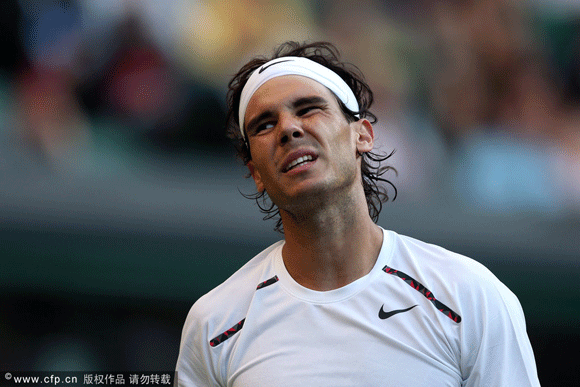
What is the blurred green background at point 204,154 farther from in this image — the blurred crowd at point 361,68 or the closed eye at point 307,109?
the closed eye at point 307,109

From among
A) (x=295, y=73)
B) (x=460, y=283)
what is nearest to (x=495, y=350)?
(x=460, y=283)

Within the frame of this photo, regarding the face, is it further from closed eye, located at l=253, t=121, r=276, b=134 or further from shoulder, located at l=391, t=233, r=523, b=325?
shoulder, located at l=391, t=233, r=523, b=325

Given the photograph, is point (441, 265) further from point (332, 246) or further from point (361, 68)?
point (361, 68)

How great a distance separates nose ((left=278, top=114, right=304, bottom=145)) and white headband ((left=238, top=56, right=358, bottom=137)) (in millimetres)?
261

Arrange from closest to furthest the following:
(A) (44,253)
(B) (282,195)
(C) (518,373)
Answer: (C) (518,373)
(B) (282,195)
(A) (44,253)

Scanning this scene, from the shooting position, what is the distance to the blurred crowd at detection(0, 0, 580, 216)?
3916 millimetres

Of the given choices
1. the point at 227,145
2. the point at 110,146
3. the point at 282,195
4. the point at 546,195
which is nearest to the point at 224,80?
the point at 227,145

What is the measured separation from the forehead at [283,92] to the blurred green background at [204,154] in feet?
5.14

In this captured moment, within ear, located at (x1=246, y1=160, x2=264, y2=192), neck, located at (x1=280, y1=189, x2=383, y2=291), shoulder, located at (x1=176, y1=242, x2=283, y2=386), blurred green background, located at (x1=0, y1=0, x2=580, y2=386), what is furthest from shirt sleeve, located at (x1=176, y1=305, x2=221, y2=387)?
blurred green background, located at (x1=0, y1=0, x2=580, y2=386)

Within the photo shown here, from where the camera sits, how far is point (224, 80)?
157 inches

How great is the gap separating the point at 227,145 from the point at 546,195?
2186mm

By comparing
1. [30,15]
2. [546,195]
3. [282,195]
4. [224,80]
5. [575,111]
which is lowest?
[282,195]

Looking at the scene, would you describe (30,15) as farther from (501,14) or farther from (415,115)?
(501,14)

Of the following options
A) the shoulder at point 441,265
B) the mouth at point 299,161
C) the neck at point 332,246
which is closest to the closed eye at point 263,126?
the mouth at point 299,161
